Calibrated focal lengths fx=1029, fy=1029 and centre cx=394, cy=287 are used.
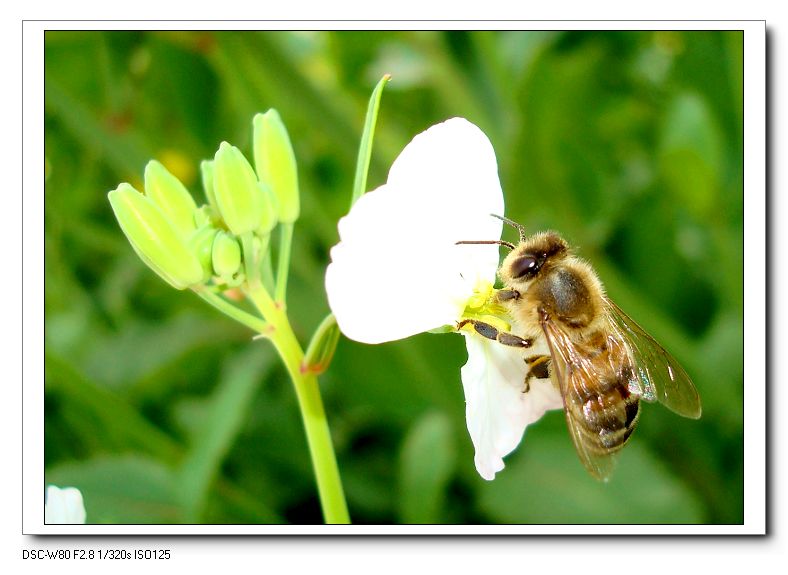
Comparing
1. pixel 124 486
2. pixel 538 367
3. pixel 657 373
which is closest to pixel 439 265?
pixel 538 367

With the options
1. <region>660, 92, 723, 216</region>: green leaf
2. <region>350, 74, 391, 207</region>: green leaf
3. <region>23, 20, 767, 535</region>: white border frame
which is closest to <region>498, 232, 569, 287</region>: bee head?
<region>350, 74, 391, 207</region>: green leaf

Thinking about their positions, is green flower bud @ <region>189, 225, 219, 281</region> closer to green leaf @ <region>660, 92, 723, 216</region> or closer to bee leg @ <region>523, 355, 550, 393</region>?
bee leg @ <region>523, 355, 550, 393</region>

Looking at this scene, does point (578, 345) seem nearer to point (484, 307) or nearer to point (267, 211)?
point (484, 307)

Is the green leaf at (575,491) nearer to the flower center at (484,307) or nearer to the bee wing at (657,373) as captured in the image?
the bee wing at (657,373)

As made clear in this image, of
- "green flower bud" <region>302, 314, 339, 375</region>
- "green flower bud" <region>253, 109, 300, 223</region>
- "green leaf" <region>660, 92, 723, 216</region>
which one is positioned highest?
"green leaf" <region>660, 92, 723, 216</region>

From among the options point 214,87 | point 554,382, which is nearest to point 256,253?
point 554,382

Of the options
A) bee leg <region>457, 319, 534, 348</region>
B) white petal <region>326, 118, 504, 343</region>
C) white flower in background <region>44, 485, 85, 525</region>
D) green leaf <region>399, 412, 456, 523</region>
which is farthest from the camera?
green leaf <region>399, 412, 456, 523</region>
